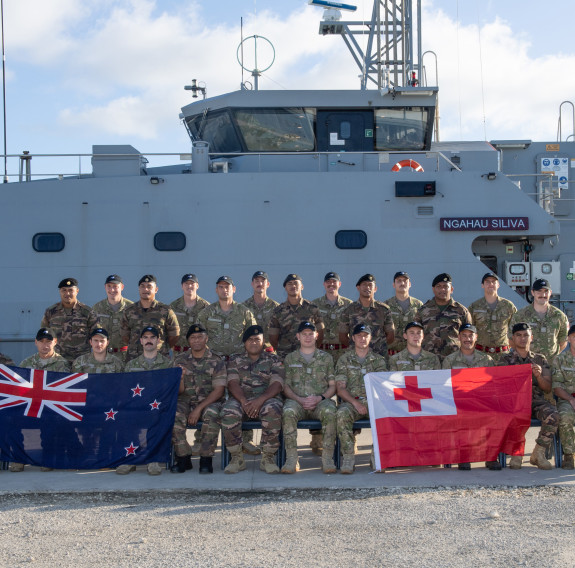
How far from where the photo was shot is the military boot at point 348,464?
5395 mm

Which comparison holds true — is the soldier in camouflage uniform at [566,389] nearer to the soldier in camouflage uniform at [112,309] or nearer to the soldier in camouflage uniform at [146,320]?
the soldier in camouflage uniform at [146,320]

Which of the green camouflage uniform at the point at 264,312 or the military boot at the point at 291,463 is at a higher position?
the green camouflage uniform at the point at 264,312

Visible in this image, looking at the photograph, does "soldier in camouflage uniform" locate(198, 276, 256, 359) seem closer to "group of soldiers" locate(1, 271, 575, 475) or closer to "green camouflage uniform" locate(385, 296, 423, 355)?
"group of soldiers" locate(1, 271, 575, 475)

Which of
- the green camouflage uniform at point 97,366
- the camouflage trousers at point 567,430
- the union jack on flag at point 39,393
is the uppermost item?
the green camouflage uniform at point 97,366

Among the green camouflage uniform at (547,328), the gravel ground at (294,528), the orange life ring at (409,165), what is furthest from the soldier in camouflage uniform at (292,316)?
the orange life ring at (409,165)

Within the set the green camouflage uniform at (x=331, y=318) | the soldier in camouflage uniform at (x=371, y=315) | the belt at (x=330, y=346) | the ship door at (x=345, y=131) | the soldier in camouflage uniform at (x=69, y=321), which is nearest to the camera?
the soldier in camouflage uniform at (x=371, y=315)

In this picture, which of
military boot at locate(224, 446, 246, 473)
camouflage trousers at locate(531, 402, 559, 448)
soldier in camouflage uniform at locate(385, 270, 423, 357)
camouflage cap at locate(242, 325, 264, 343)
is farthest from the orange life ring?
military boot at locate(224, 446, 246, 473)

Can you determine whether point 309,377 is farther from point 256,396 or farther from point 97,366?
point 97,366

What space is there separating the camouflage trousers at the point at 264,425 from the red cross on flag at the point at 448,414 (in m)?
0.76

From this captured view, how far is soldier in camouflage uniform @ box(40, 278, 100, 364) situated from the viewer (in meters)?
6.68

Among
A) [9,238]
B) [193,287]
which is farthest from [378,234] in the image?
[9,238]

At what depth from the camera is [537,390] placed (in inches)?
232

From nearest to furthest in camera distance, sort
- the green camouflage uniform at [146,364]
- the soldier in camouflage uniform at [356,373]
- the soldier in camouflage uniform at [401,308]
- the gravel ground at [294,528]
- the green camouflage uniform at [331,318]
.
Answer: the gravel ground at [294,528] → the soldier in camouflage uniform at [356,373] → the green camouflage uniform at [146,364] → the soldier in camouflage uniform at [401,308] → the green camouflage uniform at [331,318]

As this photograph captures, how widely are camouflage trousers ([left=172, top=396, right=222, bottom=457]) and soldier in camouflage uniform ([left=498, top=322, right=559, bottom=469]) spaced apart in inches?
94.5
